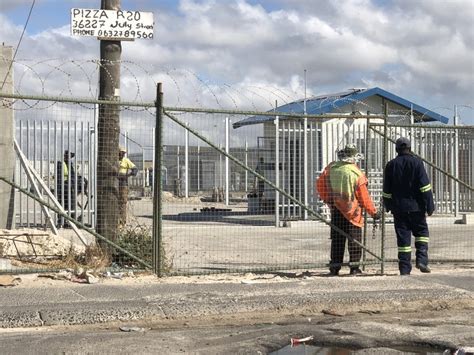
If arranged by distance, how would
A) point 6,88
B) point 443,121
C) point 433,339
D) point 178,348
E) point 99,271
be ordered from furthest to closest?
point 443,121 → point 6,88 → point 99,271 → point 433,339 → point 178,348

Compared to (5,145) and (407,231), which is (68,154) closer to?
(5,145)

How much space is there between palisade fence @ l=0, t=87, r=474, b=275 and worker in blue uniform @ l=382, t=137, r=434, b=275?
14.5 inches

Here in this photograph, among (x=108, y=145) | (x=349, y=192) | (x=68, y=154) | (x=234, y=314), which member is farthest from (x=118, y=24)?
(x=68, y=154)

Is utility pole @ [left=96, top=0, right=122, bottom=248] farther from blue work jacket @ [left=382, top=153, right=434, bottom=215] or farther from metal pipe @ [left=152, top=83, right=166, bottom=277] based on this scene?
blue work jacket @ [left=382, top=153, right=434, bottom=215]

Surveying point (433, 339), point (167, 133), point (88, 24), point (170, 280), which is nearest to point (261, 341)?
point (433, 339)

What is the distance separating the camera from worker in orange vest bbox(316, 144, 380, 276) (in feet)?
31.9

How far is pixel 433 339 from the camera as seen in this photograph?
6.53 m

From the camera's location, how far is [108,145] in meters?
9.50

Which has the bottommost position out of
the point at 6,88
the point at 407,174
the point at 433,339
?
the point at 433,339

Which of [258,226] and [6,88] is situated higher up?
[6,88]

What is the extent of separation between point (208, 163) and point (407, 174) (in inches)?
193

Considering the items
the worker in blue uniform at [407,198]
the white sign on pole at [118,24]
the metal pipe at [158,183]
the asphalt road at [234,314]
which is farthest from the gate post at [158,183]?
the worker in blue uniform at [407,198]

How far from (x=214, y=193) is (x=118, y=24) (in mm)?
6296

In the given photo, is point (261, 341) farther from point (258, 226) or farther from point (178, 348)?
point (258, 226)
